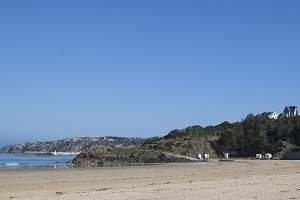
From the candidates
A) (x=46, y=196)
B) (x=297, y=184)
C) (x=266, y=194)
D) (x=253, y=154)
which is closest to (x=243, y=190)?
(x=266, y=194)

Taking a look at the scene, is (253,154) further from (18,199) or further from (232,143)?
(18,199)

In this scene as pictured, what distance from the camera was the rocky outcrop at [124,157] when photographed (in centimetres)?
6762

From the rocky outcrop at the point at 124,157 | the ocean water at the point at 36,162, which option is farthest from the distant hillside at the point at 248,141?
the ocean water at the point at 36,162

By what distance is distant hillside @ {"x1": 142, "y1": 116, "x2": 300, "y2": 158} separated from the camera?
76750 mm

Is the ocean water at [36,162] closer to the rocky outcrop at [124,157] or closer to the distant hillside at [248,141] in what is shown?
the rocky outcrop at [124,157]

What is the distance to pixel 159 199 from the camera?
56.4ft

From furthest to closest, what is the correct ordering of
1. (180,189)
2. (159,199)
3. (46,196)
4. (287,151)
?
(287,151) < (180,189) < (46,196) < (159,199)

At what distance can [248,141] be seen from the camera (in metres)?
80.3

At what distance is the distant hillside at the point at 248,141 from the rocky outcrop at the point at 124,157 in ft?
25.8

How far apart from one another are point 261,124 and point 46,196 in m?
68.9

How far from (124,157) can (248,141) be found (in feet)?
68.9

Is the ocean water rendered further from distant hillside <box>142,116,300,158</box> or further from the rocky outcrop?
distant hillside <box>142,116,300,158</box>

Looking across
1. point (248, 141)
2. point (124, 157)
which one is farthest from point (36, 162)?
point (248, 141)

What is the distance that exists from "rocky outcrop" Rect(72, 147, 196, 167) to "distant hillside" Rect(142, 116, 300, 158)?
Result: 785 centimetres
